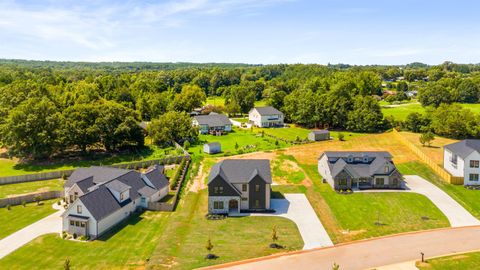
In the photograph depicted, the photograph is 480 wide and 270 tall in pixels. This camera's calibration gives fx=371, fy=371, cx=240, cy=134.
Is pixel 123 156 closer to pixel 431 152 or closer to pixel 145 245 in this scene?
pixel 145 245

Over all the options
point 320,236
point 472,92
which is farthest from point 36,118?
point 472,92

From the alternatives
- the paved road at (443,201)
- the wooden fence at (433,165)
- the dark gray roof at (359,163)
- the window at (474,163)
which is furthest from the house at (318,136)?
the window at (474,163)

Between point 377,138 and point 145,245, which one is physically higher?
point 377,138

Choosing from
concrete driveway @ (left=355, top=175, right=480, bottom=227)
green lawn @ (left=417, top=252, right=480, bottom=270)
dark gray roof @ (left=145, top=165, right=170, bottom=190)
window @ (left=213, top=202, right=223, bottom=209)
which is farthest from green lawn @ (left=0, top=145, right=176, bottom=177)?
green lawn @ (left=417, top=252, right=480, bottom=270)

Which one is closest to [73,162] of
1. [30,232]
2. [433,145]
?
[30,232]

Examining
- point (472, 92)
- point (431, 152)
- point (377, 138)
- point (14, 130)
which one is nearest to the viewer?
point (14, 130)

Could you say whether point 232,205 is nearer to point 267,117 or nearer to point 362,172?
point 362,172
